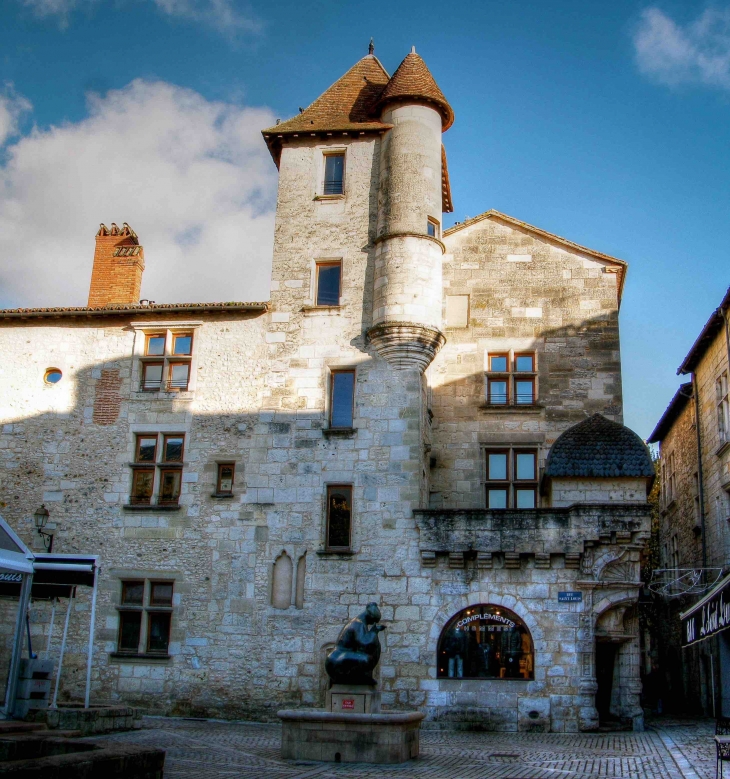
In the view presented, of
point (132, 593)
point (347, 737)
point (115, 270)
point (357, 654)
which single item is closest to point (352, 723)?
point (347, 737)

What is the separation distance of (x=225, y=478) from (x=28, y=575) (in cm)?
729

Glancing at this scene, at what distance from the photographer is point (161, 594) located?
20312 millimetres

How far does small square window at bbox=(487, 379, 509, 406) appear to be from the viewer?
75.7 ft

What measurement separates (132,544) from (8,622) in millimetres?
3275

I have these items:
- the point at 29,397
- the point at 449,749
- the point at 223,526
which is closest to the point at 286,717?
the point at 449,749

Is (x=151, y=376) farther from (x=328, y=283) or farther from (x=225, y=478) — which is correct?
(x=328, y=283)

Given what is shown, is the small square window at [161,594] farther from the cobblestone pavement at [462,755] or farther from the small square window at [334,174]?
→ the small square window at [334,174]

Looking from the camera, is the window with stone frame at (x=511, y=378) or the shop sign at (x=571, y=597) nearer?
the shop sign at (x=571, y=597)

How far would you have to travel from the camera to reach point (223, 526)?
66.7 ft

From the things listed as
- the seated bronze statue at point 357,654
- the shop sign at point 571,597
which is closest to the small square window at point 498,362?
the shop sign at point 571,597

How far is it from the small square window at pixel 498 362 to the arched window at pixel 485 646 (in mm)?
6610

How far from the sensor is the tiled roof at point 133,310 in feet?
70.8

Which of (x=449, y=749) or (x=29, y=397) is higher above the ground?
(x=29, y=397)

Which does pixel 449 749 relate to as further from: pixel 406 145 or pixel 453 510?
pixel 406 145
